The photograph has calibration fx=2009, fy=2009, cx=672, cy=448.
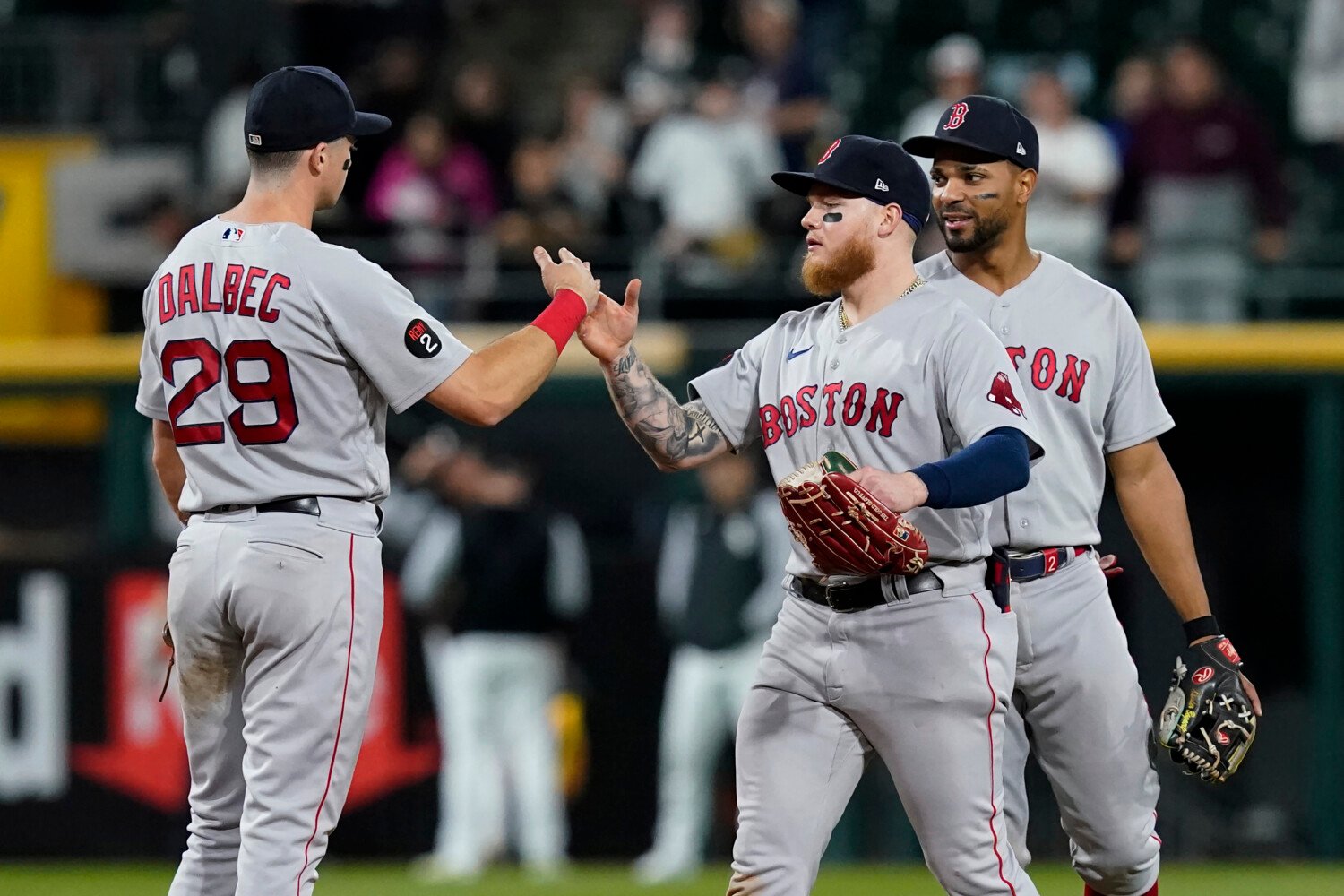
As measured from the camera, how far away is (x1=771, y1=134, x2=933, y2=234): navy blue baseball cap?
4887 millimetres

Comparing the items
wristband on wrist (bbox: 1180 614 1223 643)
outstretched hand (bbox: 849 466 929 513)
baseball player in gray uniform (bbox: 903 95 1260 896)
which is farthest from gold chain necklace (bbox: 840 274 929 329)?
wristband on wrist (bbox: 1180 614 1223 643)

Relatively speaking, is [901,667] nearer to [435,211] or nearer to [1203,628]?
[1203,628]

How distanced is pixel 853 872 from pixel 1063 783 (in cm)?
470

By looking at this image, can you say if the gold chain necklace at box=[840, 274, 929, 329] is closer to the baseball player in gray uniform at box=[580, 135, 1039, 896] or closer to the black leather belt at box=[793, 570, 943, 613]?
the baseball player in gray uniform at box=[580, 135, 1039, 896]

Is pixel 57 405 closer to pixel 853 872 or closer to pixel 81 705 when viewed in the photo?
pixel 81 705

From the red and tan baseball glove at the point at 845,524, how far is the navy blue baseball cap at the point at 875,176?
688mm

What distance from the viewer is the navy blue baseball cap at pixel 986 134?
5.25 meters

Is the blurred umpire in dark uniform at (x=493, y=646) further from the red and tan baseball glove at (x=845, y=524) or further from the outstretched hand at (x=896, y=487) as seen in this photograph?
the outstretched hand at (x=896, y=487)

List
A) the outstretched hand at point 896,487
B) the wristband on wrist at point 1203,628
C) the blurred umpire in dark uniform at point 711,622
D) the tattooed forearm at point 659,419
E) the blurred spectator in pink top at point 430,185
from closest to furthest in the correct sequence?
1. the outstretched hand at point 896,487
2. the tattooed forearm at point 659,419
3. the wristband on wrist at point 1203,628
4. the blurred umpire in dark uniform at point 711,622
5. the blurred spectator in pink top at point 430,185

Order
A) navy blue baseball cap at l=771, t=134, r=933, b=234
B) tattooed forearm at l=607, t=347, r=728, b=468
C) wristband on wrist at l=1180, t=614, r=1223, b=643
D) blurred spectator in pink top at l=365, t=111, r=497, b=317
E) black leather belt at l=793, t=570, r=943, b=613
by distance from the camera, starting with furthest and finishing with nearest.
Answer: blurred spectator in pink top at l=365, t=111, r=497, b=317
wristband on wrist at l=1180, t=614, r=1223, b=643
tattooed forearm at l=607, t=347, r=728, b=468
navy blue baseball cap at l=771, t=134, r=933, b=234
black leather belt at l=793, t=570, r=943, b=613

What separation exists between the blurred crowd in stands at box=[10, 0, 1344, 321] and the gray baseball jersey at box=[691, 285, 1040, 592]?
5760 millimetres

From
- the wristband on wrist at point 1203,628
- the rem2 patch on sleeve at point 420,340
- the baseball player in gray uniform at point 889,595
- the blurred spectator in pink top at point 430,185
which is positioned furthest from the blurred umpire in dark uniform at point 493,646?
the rem2 patch on sleeve at point 420,340

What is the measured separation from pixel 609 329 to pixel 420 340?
0.64 meters

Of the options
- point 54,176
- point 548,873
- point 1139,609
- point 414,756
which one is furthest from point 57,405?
point 1139,609
